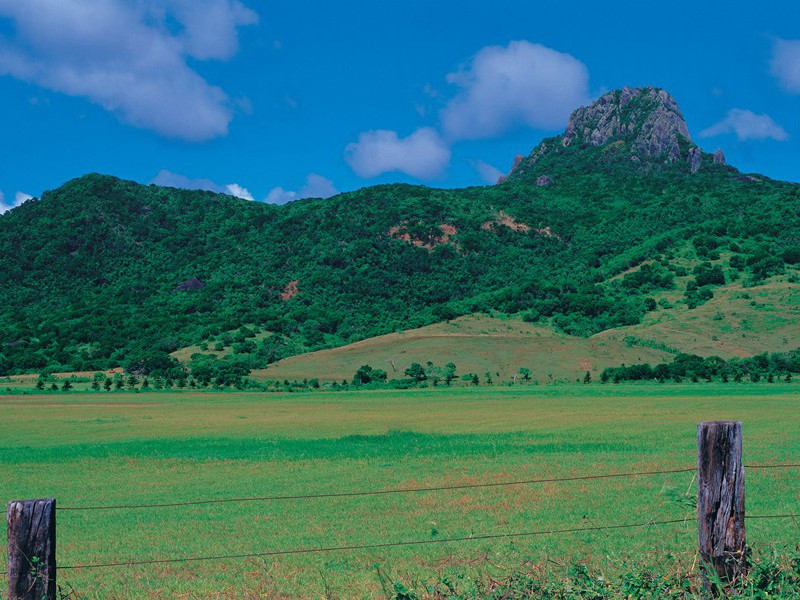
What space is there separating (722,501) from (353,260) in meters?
140

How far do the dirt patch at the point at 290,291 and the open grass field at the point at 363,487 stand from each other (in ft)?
295

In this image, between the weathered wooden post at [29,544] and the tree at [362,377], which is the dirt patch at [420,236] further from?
the weathered wooden post at [29,544]

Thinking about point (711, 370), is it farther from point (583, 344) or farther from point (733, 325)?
point (733, 325)

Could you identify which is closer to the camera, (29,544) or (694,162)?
(29,544)

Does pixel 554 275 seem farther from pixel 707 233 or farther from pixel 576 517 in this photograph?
pixel 576 517

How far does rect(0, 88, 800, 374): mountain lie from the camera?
113m

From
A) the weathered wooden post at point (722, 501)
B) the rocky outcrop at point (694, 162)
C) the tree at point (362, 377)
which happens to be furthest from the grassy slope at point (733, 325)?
the rocky outcrop at point (694, 162)

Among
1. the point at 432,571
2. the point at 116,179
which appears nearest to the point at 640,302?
the point at 432,571

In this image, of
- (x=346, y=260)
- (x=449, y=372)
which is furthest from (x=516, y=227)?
(x=449, y=372)

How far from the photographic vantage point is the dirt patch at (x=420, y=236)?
15138 cm

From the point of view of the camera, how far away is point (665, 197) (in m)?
167

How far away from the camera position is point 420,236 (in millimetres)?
152125

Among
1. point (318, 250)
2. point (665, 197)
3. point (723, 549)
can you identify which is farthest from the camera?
point (665, 197)

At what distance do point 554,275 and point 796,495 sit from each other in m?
123
